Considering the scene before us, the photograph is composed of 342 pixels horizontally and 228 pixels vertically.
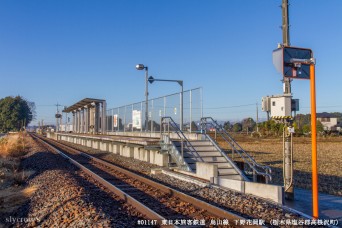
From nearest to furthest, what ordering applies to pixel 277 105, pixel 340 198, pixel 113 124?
pixel 277 105 < pixel 340 198 < pixel 113 124

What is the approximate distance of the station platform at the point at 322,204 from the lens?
831 centimetres

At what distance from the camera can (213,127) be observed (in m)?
15.7

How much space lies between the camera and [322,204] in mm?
9547

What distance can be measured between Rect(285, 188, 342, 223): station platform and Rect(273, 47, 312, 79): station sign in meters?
3.25

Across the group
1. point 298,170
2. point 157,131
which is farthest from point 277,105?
point 157,131

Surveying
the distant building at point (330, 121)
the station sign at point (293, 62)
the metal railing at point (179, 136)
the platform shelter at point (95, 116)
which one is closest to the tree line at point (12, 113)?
the platform shelter at point (95, 116)

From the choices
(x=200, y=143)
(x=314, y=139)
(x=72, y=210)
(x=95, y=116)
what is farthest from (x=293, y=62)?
(x=95, y=116)

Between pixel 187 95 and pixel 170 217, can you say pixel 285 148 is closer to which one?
pixel 170 217

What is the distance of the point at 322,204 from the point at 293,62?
4.20m

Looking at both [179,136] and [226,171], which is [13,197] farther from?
[226,171]

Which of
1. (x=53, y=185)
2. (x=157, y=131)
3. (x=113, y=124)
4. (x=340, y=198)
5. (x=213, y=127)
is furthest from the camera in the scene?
(x=113, y=124)

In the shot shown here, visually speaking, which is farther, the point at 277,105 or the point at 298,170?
the point at 298,170

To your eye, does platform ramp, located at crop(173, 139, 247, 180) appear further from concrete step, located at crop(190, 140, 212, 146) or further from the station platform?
the station platform

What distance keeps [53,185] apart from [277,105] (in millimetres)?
8106
